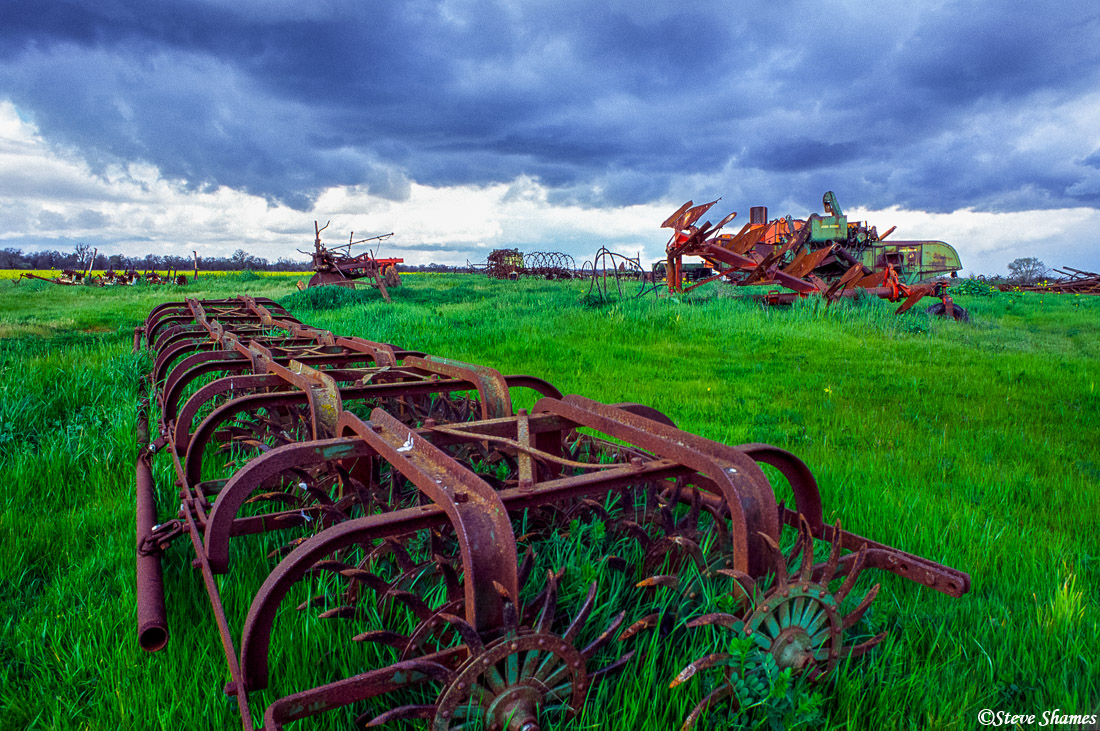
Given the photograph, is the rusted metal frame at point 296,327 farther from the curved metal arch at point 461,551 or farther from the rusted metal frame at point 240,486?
the curved metal arch at point 461,551

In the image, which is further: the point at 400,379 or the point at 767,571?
the point at 400,379

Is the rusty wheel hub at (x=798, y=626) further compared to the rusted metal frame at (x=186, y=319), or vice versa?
the rusted metal frame at (x=186, y=319)

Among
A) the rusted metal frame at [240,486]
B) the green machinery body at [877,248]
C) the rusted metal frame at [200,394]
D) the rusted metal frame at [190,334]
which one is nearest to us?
the rusted metal frame at [240,486]

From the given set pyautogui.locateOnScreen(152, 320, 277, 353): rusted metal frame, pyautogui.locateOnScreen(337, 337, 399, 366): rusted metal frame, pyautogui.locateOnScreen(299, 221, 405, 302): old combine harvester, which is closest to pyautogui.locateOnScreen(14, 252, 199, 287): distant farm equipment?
pyautogui.locateOnScreen(299, 221, 405, 302): old combine harvester

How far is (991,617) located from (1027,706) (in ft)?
1.41

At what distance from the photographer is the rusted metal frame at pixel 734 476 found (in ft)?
5.57

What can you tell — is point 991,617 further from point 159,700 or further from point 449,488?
point 159,700

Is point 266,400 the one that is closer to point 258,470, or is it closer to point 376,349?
point 258,470

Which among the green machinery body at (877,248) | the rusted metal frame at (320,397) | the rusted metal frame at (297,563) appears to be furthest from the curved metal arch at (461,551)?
the green machinery body at (877,248)

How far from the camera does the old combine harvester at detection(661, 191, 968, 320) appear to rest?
11555mm

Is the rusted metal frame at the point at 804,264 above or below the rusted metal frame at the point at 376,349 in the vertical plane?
above

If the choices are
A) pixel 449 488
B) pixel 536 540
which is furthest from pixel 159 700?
pixel 536 540

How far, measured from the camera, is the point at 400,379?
376 cm

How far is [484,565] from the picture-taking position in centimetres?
144
